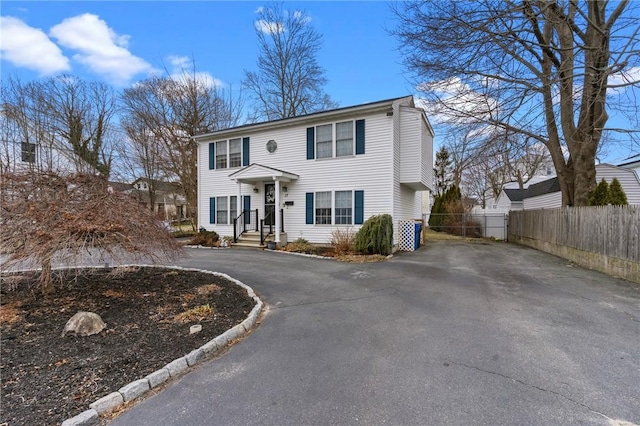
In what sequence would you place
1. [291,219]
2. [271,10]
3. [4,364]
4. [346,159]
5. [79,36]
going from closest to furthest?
[4,364]
[79,36]
[346,159]
[291,219]
[271,10]

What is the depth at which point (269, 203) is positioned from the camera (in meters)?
14.7

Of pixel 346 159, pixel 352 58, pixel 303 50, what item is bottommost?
pixel 346 159

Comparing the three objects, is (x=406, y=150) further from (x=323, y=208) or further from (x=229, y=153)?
(x=229, y=153)

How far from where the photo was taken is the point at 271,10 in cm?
2442

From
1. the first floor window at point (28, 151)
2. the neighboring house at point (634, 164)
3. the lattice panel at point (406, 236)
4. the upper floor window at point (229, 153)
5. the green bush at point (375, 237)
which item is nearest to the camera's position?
the green bush at point (375, 237)

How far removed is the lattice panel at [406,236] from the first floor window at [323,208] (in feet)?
10.2

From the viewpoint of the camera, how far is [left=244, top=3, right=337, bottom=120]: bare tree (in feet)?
80.0

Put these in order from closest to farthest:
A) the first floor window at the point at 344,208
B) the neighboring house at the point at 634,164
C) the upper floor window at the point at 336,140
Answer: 1. the upper floor window at the point at 336,140
2. the first floor window at the point at 344,208
3. the neighboring house at the point at 634,164

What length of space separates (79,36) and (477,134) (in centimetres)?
1476

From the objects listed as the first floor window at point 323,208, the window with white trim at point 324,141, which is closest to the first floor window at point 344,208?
the first floor window at point 323,208

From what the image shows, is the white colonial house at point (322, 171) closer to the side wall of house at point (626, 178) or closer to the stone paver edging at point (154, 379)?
the stone paver edging at point (154, 379)

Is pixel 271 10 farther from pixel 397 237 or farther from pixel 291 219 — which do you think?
pixel 397 237

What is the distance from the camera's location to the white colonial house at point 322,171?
41.4 feet

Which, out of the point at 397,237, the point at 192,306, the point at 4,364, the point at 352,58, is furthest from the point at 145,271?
the point at 352,58
